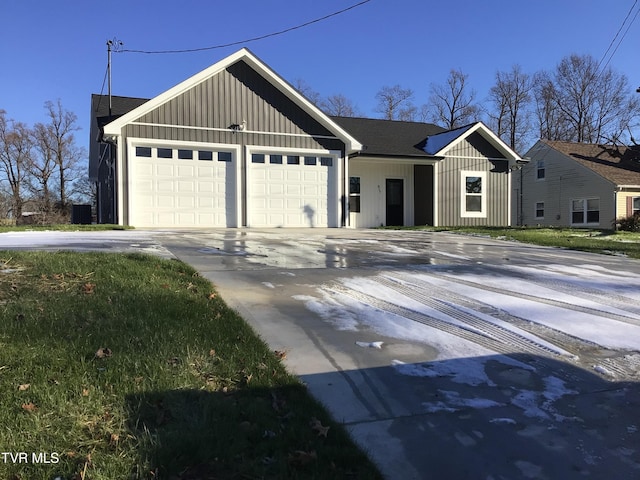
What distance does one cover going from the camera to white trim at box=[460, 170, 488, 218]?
20.2 meters

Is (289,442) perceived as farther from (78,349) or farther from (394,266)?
(394,266)

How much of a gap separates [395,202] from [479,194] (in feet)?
11.6

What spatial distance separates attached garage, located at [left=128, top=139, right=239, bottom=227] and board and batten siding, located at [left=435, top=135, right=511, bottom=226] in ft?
28.3

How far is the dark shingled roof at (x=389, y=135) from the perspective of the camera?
62.8 feet

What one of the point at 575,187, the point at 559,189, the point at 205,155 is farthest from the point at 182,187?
the point at 559,189

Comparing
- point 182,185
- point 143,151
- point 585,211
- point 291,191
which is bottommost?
point 585,211

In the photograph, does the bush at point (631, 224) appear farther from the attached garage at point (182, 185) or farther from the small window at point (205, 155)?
the small window at point (205, 155)

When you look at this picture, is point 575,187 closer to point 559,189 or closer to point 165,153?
point 559,189

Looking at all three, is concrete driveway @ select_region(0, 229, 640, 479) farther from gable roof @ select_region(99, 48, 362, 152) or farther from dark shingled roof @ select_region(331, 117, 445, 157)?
dark shingled roof @ select_region(331, 117, 445, 157)

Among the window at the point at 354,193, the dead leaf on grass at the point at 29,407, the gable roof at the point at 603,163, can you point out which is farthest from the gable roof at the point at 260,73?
the gable roof at the point at 603,163

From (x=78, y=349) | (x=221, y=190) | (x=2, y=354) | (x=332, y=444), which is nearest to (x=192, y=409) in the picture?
(x=332, y=444)

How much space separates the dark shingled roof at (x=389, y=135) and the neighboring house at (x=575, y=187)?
10.1 m

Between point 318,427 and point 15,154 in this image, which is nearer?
point 318,427

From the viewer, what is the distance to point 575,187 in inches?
1090
